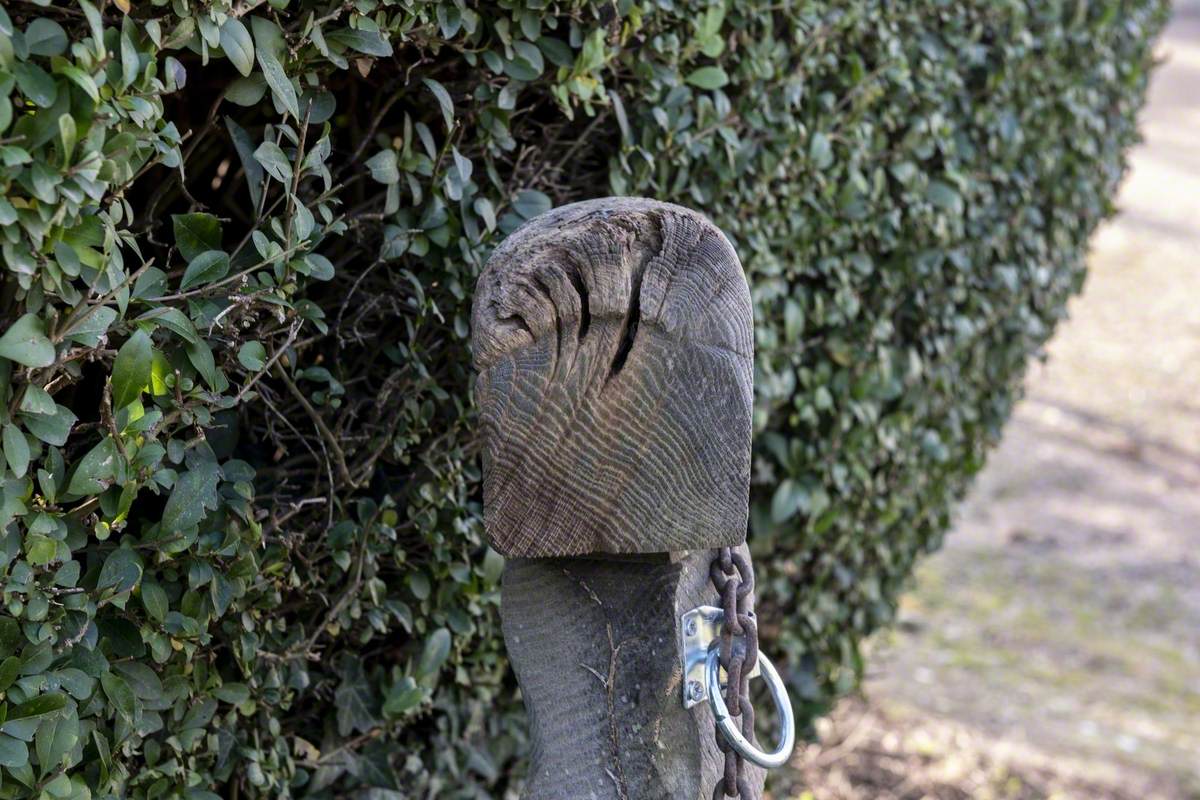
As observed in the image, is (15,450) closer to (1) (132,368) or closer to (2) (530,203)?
(1) (132,368)

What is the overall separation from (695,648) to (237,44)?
3.12 feet

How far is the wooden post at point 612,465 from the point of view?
5.18 feet

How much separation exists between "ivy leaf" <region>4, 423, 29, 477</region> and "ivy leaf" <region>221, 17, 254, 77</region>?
0.50 m

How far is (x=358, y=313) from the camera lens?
6.81 ft

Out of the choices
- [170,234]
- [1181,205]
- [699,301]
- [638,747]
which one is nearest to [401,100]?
[170,234]

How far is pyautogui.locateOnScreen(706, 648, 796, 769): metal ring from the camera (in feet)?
5.28

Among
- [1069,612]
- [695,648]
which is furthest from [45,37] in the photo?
[1069,612]

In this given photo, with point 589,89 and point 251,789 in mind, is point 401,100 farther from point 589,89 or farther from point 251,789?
point 251,789

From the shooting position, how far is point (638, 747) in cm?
170

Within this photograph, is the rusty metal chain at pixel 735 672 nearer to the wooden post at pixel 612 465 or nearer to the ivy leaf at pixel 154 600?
the wooden post at pixel 612 465

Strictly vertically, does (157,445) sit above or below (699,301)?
below

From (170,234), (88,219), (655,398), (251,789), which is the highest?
(88,219)

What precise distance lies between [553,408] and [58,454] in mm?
586

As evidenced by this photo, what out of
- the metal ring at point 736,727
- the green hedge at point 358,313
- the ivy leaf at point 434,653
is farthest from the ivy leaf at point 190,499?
the metal ring at point 736,727
